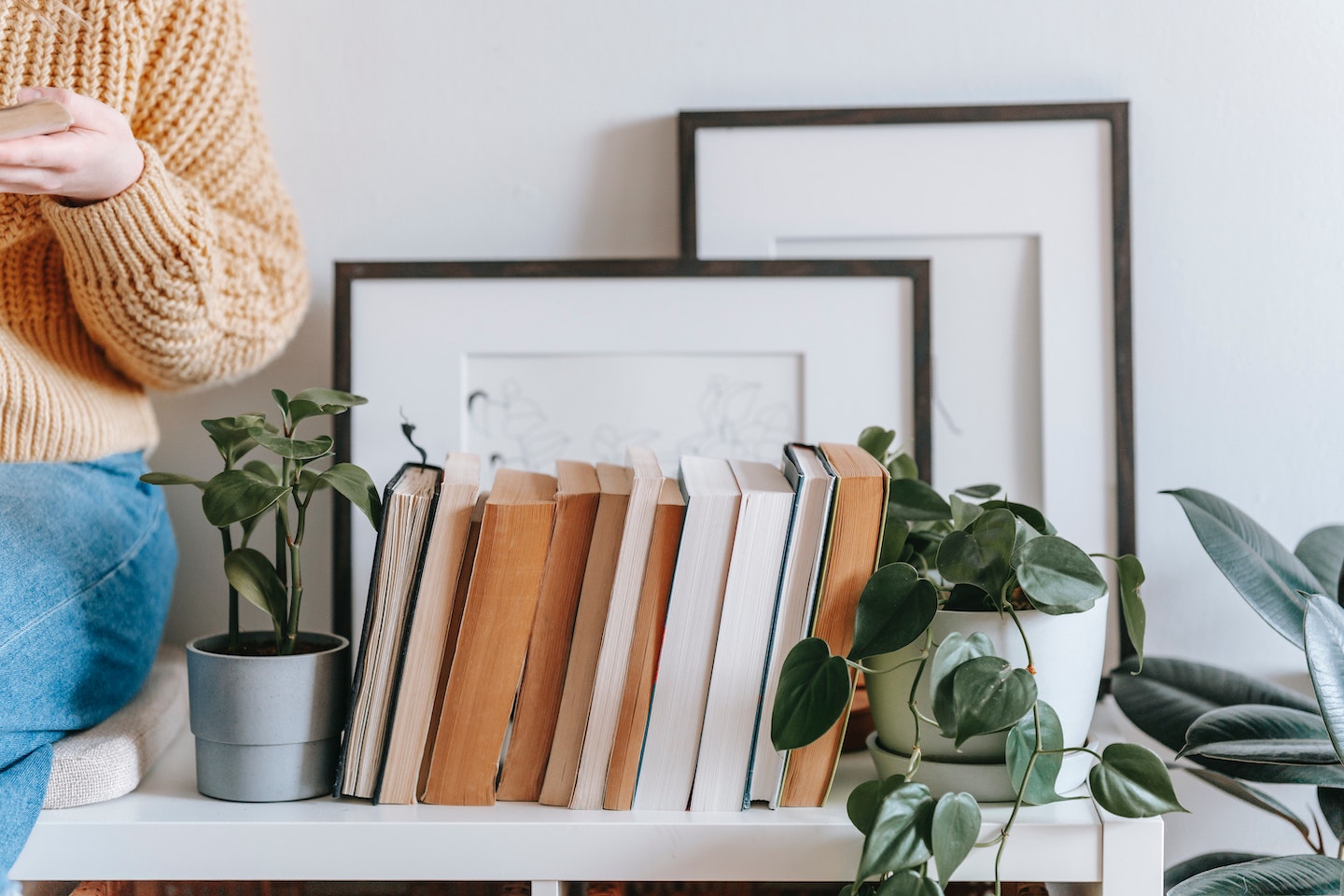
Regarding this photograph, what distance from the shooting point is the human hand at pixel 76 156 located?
2.00ft

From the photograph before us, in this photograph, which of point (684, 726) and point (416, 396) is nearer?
point (684, 726)

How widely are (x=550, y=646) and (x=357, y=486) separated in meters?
0.17

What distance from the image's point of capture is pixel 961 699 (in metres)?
0.56

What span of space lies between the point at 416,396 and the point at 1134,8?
758 mm

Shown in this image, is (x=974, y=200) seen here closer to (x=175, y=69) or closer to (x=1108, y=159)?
(x=1108, y=159)

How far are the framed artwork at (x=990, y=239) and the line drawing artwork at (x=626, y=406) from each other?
0.12 m

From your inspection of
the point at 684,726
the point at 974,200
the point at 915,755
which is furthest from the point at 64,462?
the point at 974,200

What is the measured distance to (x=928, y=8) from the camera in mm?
907

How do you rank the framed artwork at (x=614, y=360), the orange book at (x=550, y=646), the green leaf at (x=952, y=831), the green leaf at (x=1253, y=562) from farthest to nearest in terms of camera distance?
the framed artwork at (x=614, y=360) < the green leaf at (x=1253, y=562) < the orange book at (x=550, y=646) < the green leaf at (x=952, y=831)

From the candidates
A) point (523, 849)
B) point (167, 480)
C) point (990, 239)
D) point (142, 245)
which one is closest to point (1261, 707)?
point (990, 239)

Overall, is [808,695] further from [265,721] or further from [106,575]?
[106,575]

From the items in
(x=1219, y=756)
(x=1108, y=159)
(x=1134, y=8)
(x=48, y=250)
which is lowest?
(x=1219, y=756)

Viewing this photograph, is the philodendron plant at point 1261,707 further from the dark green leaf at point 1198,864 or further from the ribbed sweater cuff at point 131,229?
the ribbed sweater cuff at point 131,229

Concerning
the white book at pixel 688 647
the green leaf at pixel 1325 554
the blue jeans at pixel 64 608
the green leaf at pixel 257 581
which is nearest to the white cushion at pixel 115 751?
the blue jeans at pixel 64 608
